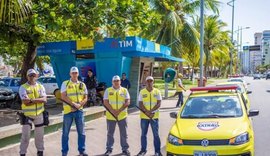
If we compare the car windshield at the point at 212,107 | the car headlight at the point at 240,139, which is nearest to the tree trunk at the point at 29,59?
the car windshield at the point at 212,107

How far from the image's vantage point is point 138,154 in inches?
327

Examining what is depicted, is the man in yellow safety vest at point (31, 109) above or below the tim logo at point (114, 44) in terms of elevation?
below

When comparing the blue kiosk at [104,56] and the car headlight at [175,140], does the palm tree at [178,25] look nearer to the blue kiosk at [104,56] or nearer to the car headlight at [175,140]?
the blue kiosk at [104,56]

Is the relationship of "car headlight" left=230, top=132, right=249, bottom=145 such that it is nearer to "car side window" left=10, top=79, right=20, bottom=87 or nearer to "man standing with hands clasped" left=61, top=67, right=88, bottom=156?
Answer: "man standing with hands clasped" left=61, top=67, right=88, bottom=156

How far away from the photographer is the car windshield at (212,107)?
7.75m

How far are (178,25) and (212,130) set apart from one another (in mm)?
24767

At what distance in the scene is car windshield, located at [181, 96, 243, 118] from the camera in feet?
25.4

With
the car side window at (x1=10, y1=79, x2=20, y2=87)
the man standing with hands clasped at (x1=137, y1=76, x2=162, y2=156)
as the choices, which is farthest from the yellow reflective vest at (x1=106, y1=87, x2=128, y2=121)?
the car side window at (x1=10, y1=79, x2=20, y2=87)

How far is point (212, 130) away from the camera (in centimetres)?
688

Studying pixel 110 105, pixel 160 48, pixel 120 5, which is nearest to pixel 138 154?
pixel 110 105

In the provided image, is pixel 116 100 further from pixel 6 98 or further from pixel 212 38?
pixel 212 38

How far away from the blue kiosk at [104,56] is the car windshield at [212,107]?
808 cm

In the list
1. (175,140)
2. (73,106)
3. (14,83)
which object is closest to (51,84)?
(14,83)

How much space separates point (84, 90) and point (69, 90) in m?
0.34
